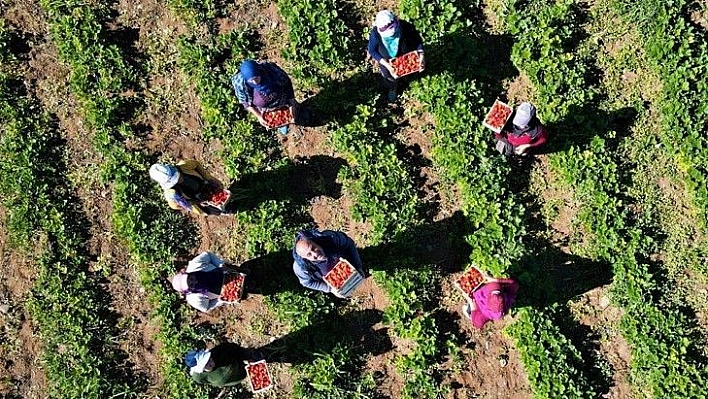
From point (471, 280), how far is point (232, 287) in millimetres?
3115

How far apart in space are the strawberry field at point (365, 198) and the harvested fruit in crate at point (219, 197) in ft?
2.02

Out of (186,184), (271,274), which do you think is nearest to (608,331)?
(271,274)

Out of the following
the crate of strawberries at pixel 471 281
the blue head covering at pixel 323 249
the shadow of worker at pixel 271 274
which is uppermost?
the blue head covering at pixel 323 249

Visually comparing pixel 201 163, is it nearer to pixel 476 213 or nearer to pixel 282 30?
pixel 282 30

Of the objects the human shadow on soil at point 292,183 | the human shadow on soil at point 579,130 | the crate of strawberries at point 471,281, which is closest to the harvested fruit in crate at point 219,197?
the human shadow on soil at point 292,183

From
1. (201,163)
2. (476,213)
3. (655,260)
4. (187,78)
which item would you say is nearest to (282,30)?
(187,78)

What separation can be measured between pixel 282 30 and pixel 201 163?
2.33m

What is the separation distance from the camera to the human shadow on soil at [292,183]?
34.9ft

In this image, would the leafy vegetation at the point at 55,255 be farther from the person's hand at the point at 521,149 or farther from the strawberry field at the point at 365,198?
the person's hand at the point at 521,149

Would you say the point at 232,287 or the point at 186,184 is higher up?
the point at 186,184

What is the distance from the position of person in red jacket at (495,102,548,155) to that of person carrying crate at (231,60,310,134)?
2.95 m

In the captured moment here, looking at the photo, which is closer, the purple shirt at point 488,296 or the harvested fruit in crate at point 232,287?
the purple shirt at point 488,296

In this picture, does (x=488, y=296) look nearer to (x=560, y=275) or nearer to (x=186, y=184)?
(x=560, y=275)

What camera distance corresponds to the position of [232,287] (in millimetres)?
9695
